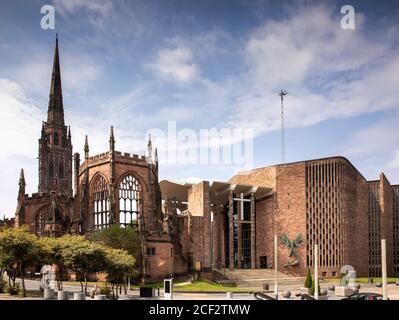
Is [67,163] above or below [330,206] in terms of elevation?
above

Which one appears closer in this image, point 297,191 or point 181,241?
point 181,241

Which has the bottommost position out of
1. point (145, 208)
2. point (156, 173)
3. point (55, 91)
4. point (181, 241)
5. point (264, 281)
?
point (264, 281)

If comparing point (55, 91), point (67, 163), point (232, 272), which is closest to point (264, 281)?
point (232, 272)

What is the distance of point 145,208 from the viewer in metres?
82.4

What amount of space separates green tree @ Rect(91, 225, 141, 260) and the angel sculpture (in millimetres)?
35375

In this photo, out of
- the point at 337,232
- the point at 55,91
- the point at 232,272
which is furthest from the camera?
the point at 55,91

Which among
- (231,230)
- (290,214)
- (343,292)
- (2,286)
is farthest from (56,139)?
(343,292)

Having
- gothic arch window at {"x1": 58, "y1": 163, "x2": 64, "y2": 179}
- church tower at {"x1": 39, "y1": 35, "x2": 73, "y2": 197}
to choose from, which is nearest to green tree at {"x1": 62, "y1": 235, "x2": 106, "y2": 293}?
church tower at {"x1": 39, "y1": 35, "x2": 73, "y2": 197}

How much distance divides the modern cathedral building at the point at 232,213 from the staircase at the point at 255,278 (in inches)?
99.8

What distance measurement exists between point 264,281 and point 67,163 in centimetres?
6647

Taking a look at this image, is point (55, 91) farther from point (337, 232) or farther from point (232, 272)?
point (337, 232)

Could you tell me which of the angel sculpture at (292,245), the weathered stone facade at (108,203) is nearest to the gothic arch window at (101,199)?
the weathered stone facade at (108,203)

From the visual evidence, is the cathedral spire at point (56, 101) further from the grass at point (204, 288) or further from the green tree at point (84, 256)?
the green tree at point (84, 256)
